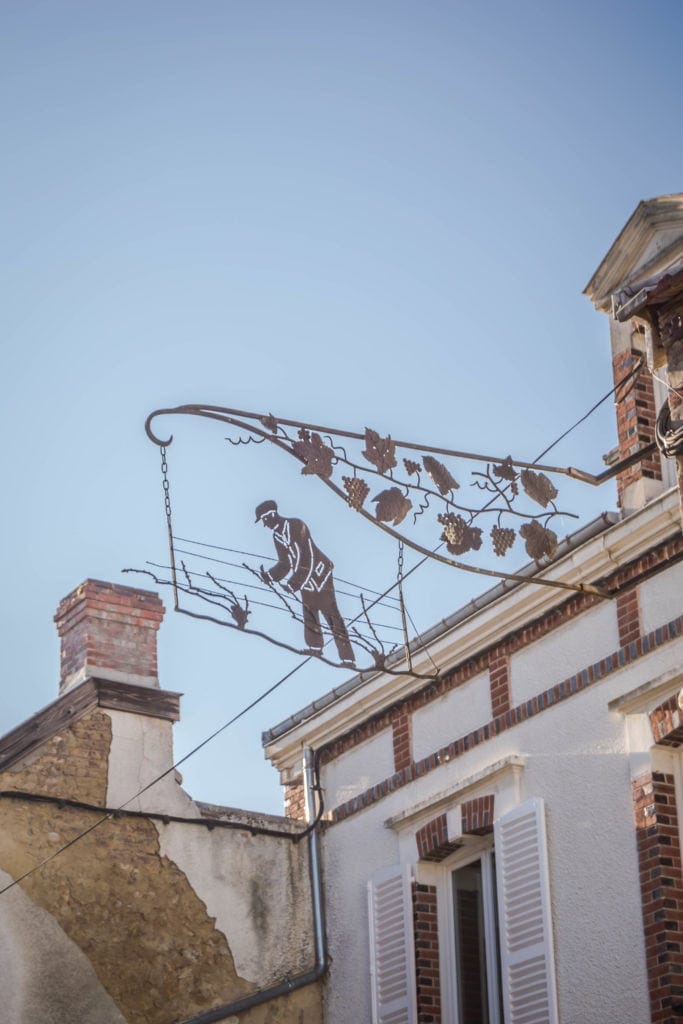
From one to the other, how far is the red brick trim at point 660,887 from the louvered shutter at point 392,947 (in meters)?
2.76

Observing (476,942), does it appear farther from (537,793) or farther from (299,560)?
(299,560)

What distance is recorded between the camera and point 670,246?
11250 mm

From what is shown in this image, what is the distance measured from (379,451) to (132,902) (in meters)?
6.08

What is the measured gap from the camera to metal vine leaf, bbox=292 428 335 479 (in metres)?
11.1

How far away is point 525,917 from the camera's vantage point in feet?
45.4

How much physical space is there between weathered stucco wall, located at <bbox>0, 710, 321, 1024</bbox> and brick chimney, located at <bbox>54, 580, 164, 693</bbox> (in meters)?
0.46

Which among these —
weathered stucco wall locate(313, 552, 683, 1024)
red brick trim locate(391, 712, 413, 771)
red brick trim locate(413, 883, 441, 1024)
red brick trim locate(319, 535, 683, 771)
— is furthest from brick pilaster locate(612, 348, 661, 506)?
red brick trim locate(413, 883, 441, 1024)

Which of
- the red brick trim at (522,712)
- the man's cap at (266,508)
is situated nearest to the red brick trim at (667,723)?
the red brick trim at (522,712)

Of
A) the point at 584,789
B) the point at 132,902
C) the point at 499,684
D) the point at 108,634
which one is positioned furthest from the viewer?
the point at 108,634

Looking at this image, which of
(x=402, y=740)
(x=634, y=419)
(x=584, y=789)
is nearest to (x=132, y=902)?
(x=402, y=740)

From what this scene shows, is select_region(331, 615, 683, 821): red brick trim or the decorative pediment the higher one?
the decorative pediment

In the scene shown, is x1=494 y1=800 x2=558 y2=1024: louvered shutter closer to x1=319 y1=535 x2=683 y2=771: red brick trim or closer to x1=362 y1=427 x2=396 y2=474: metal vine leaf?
x1=319 y1=535 x2=683 y2=771: red brick trim

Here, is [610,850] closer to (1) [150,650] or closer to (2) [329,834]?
(2) [329,834]

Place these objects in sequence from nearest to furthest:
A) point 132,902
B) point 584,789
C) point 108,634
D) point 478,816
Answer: point 584,789
point 478,816
point 132,902
point 108,634
